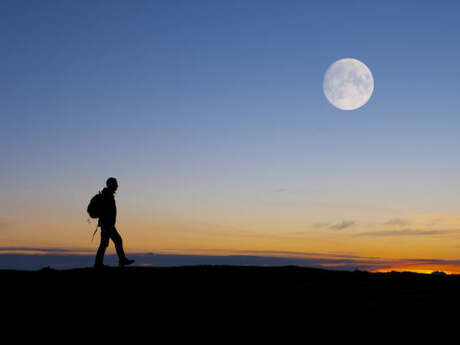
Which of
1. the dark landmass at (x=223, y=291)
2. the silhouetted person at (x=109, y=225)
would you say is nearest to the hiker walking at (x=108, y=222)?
the silhouetted person at (x=109, y=225)

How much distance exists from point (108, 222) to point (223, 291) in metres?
5.10

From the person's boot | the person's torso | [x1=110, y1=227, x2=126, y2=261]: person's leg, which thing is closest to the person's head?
the person's torso

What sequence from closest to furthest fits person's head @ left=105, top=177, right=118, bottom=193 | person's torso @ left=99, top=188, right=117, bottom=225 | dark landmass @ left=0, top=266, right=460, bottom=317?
dark landmass @ left=0, top=266, right=460, bottom=317
person's torso @ left=99, top=188, right=117, bottom=225
person's head @ left=105, top=177, right=118, bottom=193

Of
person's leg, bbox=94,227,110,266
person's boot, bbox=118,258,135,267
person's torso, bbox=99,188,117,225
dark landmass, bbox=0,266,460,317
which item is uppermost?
person's torso, bbox=99,188,117,225

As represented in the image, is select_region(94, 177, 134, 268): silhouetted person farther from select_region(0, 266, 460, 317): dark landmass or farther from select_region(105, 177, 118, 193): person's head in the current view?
select_region(0, 266, 460, 317): dark landmass

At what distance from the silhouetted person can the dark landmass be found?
48cm

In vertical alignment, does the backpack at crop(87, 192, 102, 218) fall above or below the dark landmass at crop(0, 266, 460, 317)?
above

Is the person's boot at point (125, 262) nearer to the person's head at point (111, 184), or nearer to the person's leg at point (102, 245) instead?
the person's leg at point (102, 245)

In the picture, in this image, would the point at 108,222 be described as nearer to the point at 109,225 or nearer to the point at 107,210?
the point at 109,225

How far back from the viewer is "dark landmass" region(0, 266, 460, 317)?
37.2ft

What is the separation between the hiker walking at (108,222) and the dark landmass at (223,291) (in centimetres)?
50

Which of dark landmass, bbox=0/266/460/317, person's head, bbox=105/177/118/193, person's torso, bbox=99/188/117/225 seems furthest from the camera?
person's head, bbox=105/177/118/193

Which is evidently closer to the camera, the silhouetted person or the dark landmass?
the dark landmass

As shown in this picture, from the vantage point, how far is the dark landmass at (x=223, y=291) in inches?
447
